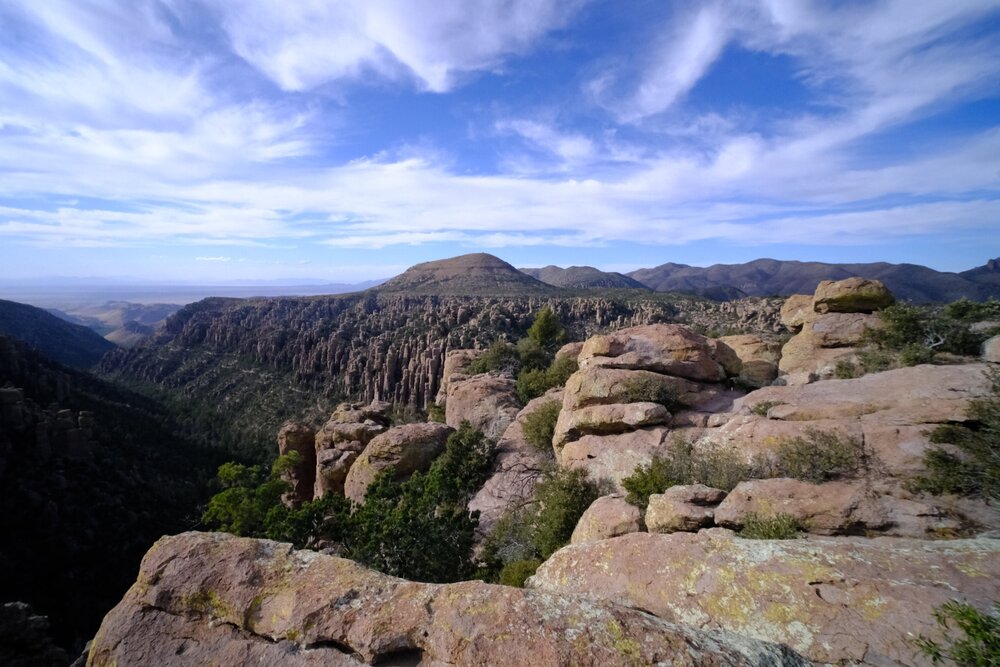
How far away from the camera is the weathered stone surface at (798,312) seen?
23453mm

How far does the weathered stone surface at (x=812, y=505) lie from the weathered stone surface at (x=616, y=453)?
14.8 ft

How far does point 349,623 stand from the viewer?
5.83m

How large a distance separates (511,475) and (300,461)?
18340 mm

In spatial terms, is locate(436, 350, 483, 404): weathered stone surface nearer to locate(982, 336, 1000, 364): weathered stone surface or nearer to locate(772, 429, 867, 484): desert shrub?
locate(772, 429, 867, 484): desert shrub

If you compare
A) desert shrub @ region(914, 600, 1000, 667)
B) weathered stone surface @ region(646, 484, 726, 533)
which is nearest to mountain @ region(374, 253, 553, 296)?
weathered stone surface @ region(646, 484, 726, 533)

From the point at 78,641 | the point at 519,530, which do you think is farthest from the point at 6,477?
the point at 519,530

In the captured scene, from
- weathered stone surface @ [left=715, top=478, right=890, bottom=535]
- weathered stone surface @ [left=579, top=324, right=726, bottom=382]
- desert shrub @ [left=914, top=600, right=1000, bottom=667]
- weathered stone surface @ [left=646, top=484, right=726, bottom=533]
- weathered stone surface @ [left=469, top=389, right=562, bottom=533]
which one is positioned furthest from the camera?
weathered stone surface @ [left=469, top=389, right=562, bottom=533]

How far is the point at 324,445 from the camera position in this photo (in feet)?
90.9

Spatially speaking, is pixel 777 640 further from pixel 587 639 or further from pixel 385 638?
pixel 385 638

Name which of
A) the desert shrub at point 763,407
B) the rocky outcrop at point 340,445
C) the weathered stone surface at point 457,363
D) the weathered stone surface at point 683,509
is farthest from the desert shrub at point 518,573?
the weathered stone surface at point 457,363

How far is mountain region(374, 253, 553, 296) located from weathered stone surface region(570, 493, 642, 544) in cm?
12033

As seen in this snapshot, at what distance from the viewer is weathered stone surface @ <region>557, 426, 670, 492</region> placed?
1425 centimetres

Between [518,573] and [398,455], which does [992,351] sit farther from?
[398,455]

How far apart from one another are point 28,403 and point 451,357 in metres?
36.5
